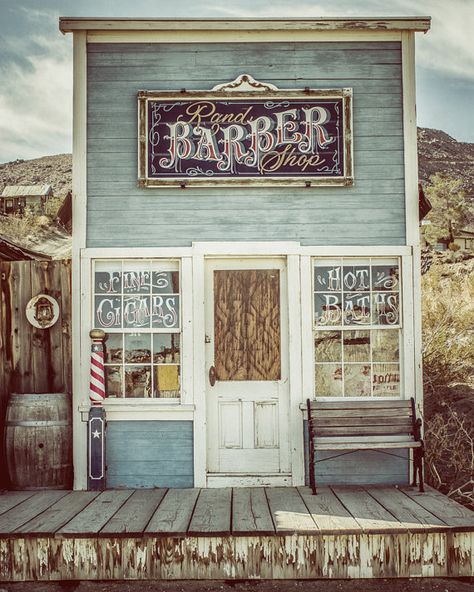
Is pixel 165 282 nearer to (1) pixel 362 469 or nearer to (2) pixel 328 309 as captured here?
(2) pixel 328 309

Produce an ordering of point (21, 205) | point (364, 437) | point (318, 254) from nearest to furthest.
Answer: point (364, 437)
point (318, 254)
point (21, 205)

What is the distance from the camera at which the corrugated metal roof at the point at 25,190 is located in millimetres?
50219

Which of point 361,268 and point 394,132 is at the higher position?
point 394,132

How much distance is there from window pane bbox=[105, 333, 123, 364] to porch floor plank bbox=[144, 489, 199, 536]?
149 cm

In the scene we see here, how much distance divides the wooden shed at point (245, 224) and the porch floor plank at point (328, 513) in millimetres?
561

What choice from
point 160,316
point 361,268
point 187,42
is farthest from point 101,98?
point 361,268

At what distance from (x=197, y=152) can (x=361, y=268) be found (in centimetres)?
217

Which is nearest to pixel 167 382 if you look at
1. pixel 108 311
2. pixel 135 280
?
pixel 108 311

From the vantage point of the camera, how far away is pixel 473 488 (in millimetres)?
7234

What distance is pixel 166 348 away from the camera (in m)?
7.34

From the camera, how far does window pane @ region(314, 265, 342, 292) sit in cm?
736

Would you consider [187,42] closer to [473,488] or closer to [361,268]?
[361,268]

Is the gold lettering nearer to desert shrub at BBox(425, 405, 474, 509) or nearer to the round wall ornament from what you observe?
the round wall ornament

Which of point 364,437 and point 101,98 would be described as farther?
point 101,98
